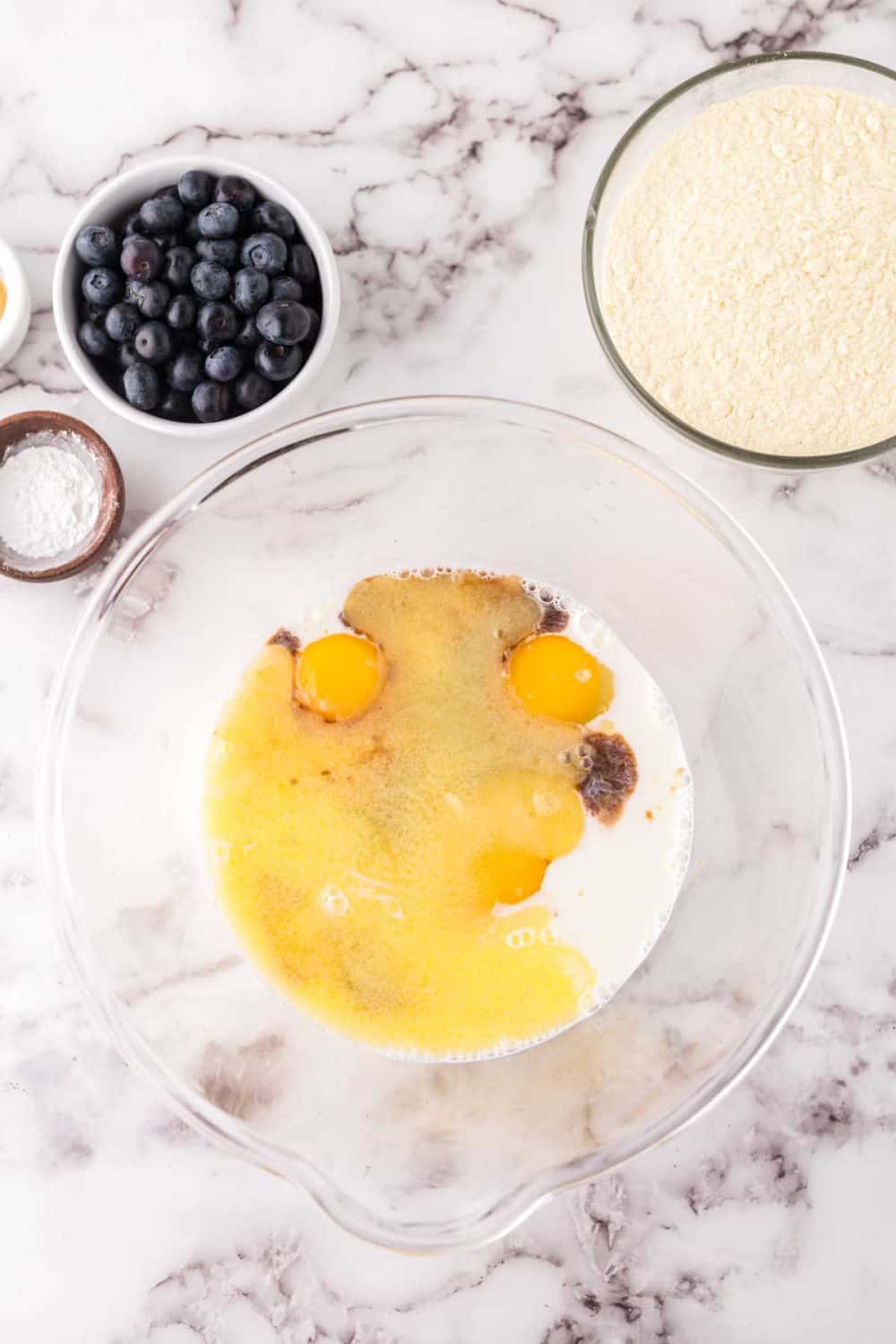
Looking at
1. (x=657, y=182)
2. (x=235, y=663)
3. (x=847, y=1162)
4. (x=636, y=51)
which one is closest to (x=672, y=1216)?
(x=847, y=1162)

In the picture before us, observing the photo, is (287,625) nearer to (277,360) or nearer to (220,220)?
(277,360)

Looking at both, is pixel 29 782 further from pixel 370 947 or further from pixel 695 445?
pixel 695 445

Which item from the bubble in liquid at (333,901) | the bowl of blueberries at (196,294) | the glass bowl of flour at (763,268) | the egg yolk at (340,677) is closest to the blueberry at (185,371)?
the bowl of blueberries at (196,294)

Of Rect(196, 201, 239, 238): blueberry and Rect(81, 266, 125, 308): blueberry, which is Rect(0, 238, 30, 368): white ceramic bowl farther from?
Rect(196, 201, 239, 238): blueberry

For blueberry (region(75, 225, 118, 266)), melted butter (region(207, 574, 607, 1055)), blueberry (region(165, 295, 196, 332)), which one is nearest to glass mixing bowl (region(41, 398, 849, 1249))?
melted butter (region(207, 574, 607, 1055))

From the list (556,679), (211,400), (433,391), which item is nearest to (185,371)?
(211,400)
